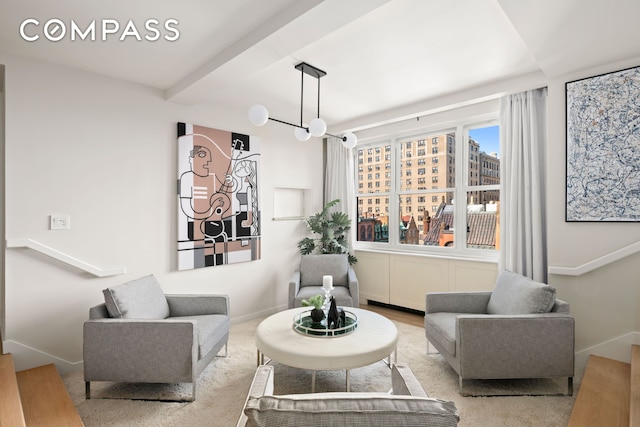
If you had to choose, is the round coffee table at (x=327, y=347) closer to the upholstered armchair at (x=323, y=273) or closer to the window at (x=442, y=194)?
the upholstered armchair at (x=323, y=273)

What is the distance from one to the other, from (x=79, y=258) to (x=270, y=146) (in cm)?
246

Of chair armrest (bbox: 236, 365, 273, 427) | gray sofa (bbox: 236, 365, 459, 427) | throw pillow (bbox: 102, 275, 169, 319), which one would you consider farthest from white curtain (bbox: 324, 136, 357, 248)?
gray sofa (bbox: 236, 365, 459, 427)

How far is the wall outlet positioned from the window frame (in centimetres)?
352

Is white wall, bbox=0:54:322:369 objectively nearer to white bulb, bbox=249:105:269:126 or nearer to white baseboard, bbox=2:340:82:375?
white baseboard, bbox=2:340:82:375

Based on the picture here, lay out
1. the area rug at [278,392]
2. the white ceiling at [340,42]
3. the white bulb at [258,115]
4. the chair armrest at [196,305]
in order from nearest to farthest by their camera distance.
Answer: the white ceiling at [340,42] → the area rug at [278,392] → the white bulb at [258,115] → the chair armrest at [196,305]

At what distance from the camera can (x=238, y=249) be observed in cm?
389

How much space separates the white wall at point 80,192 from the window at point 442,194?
2464 mm

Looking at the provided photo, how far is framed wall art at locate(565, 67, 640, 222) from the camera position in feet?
7.98

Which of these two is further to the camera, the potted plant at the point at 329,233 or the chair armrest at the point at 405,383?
the potted plant at the point at 329,233

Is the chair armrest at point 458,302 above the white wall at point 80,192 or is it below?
below

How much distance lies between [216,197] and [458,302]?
2725 millimetres

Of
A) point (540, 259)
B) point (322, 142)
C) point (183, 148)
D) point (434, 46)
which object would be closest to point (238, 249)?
point (183, 148)

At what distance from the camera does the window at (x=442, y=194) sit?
12.5 feet

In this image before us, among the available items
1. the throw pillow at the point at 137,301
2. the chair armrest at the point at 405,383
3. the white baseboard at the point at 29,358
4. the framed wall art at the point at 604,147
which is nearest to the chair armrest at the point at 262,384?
the chair armrest at the point at 405,383
